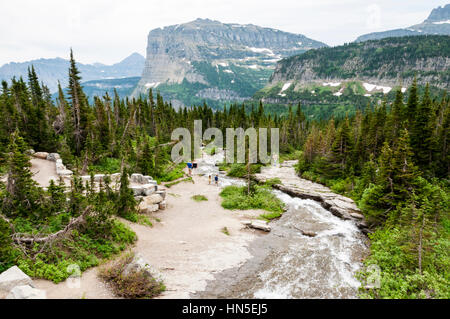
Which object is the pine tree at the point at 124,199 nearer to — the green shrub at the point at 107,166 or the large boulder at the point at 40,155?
the green shrub at the point at 107,166

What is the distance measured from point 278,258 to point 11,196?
18357 mm

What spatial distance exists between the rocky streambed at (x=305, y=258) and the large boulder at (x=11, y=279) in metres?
7.78

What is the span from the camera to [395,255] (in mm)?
16328

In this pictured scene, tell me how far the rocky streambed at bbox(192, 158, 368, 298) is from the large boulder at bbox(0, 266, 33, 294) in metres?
7.78

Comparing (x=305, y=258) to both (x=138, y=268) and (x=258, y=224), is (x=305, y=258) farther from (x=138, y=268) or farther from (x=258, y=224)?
(x=138, y=268)

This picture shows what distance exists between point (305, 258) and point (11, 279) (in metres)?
17.3

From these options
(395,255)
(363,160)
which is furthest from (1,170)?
(363,160)

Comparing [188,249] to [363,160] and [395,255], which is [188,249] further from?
[363,160]

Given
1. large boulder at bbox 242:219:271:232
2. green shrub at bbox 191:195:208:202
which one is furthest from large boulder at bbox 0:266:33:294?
green shrub at bbox 191:195:208:202

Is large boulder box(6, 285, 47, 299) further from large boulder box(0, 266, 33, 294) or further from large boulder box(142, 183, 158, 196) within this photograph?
large boulder box(142, 183, 158, 196)

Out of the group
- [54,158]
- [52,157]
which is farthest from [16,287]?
[52,157]

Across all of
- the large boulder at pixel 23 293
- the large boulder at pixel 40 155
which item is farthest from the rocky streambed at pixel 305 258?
the large boulder at pixel 40 155

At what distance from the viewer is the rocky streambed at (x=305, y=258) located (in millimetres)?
14219

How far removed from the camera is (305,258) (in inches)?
720
